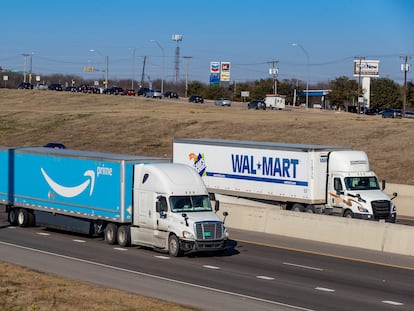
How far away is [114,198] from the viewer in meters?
28.6

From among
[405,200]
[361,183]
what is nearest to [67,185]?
[361,183]

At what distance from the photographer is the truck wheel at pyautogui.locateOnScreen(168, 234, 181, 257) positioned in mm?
26281

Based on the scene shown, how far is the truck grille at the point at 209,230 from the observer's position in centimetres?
2592

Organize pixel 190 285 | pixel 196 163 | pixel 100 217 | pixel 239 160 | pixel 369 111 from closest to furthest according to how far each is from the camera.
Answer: pixel 190 285 < pixel 100 217 < pixel 239 160 < pixel 196 163 < pixel 369 111

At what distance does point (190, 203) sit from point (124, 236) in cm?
284

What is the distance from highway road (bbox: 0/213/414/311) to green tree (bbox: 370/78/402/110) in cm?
13033

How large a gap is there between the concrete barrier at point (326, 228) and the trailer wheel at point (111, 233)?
691 cm

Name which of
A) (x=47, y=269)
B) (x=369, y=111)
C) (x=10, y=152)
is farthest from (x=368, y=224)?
(x=369, y=111)

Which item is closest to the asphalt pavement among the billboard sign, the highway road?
the highway road

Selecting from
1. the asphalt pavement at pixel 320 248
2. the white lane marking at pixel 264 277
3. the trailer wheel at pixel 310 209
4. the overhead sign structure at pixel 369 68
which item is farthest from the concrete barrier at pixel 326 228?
the overhead sign structure at pixel 369 68

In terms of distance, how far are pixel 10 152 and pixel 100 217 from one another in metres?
6.63

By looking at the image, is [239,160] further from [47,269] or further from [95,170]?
[47,269]

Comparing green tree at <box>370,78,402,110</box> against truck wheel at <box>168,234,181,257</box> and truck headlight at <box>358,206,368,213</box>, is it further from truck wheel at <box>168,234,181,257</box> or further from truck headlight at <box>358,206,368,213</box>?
truck wheel at <box>168,234,181,257</box>

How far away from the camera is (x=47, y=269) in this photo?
2328 cm
